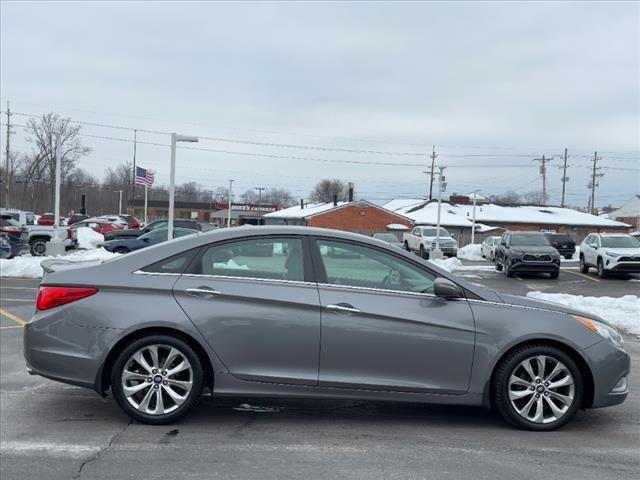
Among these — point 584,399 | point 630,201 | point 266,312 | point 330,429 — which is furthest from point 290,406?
point 630,201

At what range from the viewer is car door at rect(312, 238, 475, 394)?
4.64 meters

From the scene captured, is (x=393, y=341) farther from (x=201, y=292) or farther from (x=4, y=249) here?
(x=4, y=249)

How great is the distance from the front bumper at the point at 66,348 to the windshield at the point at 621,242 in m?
22.6

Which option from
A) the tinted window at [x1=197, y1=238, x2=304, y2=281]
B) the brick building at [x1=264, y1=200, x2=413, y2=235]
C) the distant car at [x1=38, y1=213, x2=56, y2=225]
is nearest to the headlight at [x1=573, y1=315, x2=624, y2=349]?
the tinted window at [x1=197, y1=238, x2=304, y2=281]

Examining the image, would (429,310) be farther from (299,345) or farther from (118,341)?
(118,341)

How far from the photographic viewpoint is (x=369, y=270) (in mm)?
4945

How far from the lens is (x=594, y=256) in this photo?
23.9 metres

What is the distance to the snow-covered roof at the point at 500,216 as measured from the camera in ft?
→ 194

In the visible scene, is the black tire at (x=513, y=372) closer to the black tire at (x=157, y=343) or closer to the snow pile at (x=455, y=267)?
the black tire at (x=157, y=343)

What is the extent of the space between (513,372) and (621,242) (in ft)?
69.1

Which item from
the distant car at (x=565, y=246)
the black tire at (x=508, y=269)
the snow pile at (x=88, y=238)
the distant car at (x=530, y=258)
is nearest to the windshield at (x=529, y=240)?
the distant car at (x=530, y=258)

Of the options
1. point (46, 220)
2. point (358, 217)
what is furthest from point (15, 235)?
point (358, 217)

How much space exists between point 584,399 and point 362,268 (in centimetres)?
204

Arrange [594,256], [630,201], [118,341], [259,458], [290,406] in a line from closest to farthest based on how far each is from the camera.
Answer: [259,458]
[118,341]
[290,406]
[594,256]
[630,201]
